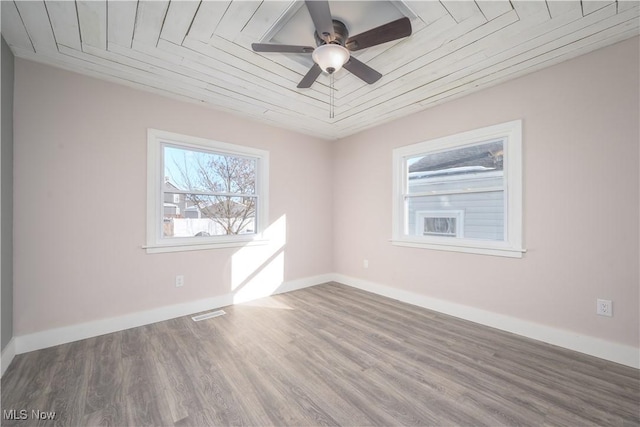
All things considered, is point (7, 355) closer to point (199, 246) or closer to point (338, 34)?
point (199, 246)

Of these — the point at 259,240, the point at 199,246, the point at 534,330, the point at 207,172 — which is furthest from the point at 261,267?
the point at 534,330

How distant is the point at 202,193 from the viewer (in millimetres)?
3344

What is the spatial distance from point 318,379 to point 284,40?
8.67 ft

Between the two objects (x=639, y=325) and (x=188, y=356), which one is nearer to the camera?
(x=639, y=325)

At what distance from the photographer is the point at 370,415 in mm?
1616

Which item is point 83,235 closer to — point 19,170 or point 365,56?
point 19,170

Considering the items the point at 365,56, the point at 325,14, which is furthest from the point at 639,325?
the point at 325,14

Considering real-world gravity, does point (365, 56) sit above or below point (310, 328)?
above

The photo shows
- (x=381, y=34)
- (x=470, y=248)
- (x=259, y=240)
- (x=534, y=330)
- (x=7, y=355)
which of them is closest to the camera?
(x=381, y=34)

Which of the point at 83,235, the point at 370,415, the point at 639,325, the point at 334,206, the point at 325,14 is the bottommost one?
the point at 370,415

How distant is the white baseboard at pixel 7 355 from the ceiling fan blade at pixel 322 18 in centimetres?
324

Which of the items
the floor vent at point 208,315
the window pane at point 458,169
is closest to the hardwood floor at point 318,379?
the floor vent at point 208,315

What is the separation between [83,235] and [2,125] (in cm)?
104

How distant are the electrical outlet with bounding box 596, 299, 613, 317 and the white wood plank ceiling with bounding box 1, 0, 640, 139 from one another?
211 cm
